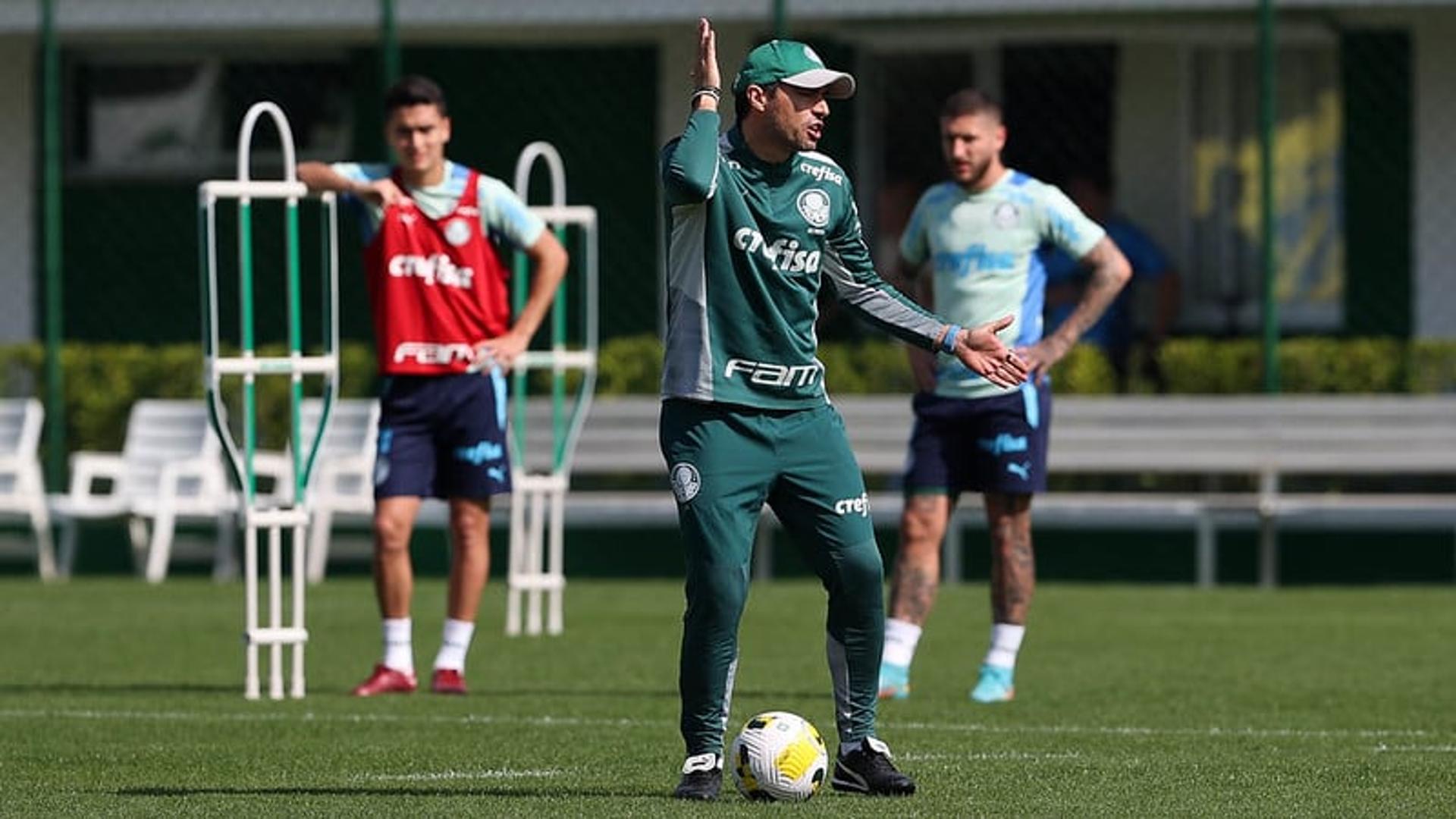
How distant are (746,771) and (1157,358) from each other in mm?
11274

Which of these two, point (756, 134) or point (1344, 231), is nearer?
point (756, 134)

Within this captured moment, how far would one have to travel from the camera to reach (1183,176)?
69.1 feet

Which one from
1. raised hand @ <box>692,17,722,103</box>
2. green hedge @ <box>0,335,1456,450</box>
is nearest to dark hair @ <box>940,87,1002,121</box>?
raised hand @ <box>692,17,722,103</box>

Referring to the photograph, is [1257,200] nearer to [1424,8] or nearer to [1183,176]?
[1183,176]

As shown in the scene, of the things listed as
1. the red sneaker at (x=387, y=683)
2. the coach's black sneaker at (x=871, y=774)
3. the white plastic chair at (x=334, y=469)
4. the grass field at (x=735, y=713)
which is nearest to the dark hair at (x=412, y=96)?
the red sneaker at (x=387, y=683)

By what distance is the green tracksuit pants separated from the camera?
26.0ft

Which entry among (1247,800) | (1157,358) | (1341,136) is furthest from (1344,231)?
(1247,800)

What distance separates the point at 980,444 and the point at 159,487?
28.6 ft

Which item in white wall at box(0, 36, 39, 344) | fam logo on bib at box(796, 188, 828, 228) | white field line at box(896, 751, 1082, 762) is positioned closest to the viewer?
fam logo on bib at box(796, 188, 828, 228)

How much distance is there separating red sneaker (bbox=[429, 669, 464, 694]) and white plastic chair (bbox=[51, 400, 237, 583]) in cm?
703

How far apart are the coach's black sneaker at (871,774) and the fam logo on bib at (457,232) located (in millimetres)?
4207

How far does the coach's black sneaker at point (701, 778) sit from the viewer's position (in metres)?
7.95

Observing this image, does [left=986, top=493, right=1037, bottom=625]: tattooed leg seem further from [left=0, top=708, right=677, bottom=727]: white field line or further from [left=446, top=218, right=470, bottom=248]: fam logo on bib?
[left=446, top=218, right=470, bottom=248]: fam logo on bib

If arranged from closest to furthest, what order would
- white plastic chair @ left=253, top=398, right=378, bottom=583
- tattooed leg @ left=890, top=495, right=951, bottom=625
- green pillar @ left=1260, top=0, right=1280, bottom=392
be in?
tattooed leg @ left=890, top=495, right=951, bottom=625 → green pillar @ left=1260, top=0, right=1280, bottom=392 → white plastic chair @ left=253, top=398, right=378, bottom=583
